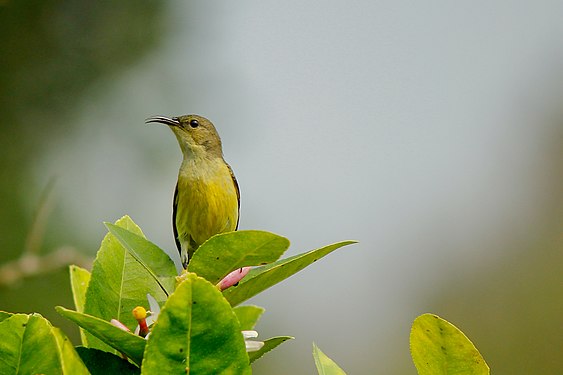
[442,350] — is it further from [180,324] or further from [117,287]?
[117,287]

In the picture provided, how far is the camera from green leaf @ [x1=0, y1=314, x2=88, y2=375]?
3.86 ft

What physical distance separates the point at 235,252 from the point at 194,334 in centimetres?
19

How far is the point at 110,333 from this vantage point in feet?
3.76

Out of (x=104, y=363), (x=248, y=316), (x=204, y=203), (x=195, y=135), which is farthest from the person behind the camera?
(x=195, y=135)

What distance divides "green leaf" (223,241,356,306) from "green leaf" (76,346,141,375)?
7.5 inches

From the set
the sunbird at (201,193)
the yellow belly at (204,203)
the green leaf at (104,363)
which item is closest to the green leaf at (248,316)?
the green leaf at (104,363)

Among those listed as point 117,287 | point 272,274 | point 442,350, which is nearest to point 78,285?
point 117,287

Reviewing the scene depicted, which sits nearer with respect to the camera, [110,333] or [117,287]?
[110,333]

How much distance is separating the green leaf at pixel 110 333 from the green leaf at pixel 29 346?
6cm

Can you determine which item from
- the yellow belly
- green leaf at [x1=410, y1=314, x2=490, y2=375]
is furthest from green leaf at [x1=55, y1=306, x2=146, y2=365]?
the yellow belly

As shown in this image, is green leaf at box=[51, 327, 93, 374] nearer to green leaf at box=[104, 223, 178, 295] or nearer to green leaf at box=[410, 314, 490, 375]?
green leaf at box=[104, 223, 178, 295]

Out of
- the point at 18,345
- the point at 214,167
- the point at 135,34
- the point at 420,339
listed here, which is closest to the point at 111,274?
the point at 18,345

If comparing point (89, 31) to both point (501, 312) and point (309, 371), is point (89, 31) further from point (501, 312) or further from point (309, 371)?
point (501, 312)

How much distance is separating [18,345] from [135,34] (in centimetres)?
1124
